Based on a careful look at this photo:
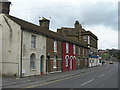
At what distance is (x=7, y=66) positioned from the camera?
20344 millimetres

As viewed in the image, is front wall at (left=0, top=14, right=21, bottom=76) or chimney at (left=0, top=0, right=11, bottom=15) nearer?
front wall at (left=0, top=14, right=21, bottom=76)

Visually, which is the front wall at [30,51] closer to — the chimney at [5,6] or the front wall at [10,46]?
the front wall at [10,46]

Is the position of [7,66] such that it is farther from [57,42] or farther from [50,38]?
[57,42]

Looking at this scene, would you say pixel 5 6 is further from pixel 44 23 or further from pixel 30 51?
pixel 44 23

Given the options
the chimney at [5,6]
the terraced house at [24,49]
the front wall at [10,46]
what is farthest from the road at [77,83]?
the chimney at [5,6]

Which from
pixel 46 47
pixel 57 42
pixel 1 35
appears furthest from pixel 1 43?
pixel 57 42

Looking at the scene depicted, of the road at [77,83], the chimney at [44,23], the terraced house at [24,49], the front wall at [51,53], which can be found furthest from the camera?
the chimney at [44,23]

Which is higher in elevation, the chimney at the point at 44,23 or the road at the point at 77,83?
the chimney at the point at 44,23

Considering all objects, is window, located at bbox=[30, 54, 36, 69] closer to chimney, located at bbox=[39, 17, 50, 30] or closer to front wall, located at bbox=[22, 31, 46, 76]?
front wall, located at bbox=[22, 31, 46, 76]

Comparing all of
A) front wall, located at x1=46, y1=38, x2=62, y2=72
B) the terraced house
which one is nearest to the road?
the terraced house

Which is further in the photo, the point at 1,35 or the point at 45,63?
the point at 45,63

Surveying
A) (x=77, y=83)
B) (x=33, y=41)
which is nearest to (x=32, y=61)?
(x=33, y=41)

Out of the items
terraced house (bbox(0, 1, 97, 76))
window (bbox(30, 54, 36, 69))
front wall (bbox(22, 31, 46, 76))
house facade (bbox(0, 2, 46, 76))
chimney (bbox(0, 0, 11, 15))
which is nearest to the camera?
house facade (bbox(0, 2, 46, 76))

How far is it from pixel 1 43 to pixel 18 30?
2839mm
